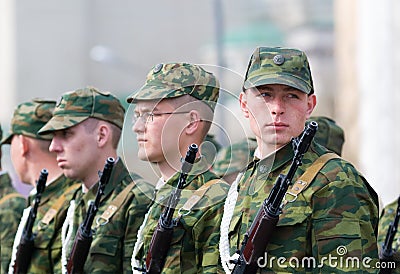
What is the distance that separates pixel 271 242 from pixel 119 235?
1906 mm

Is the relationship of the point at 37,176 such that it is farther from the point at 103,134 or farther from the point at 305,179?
the point at 305,179

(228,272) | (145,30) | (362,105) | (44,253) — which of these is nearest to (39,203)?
(44,253)

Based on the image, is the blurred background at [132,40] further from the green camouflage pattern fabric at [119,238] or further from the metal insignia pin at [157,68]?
the metal insignia pin at [157,68]

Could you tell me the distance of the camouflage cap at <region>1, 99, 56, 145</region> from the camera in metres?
10.1

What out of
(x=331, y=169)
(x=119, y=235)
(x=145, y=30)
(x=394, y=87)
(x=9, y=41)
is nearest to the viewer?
(x=331, y=169)

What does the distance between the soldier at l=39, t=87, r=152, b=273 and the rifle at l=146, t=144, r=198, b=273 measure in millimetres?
718

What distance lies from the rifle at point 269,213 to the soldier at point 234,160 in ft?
2.54

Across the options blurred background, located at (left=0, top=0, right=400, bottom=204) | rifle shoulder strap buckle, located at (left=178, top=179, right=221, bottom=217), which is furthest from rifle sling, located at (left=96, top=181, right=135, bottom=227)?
blurred background, located at (left=0, top=0, right=400, bottom=204)

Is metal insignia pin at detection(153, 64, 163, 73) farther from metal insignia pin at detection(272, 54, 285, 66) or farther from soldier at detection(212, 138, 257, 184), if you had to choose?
metal insignia pin at detection(272, 54, 285, 66)

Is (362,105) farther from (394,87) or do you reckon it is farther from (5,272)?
(5,272)

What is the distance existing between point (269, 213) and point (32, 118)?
3641 millimetres

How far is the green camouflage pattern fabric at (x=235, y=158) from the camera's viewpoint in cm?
801

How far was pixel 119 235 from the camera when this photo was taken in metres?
8.66

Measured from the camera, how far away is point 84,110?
9.10 meters
